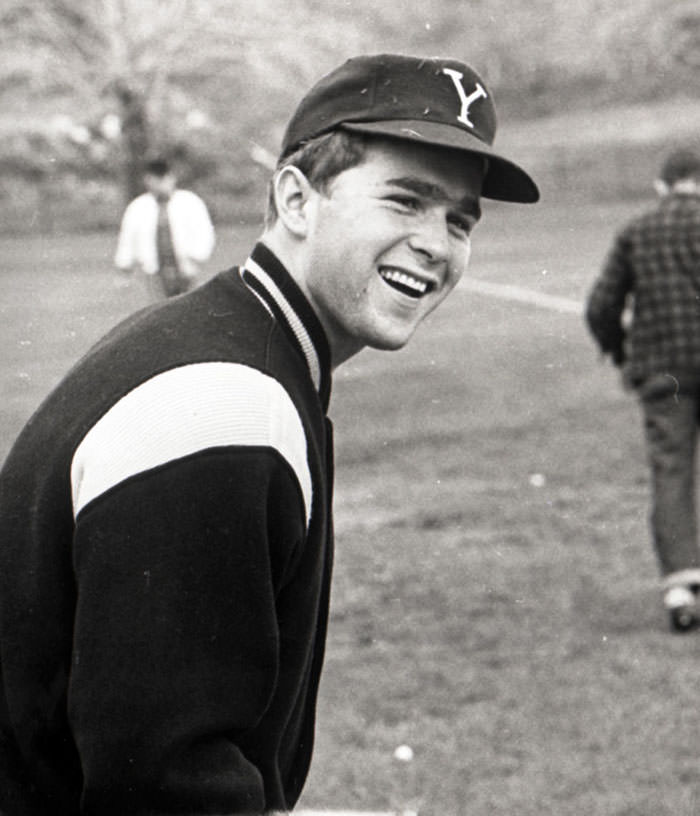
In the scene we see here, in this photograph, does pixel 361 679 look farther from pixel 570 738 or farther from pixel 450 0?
pixel 450 0

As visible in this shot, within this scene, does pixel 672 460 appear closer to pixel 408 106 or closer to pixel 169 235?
pixel 408 106

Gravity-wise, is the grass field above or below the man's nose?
below

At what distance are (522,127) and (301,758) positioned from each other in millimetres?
40062

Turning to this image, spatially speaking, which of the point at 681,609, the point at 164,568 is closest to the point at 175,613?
the point at 164,568

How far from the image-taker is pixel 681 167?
268 inches

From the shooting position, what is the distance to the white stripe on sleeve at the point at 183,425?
174 cm

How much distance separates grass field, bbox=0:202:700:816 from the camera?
16.0ft

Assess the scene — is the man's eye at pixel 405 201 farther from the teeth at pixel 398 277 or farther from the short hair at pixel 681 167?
the short hair at pixel 681 167

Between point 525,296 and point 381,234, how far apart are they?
18275mm

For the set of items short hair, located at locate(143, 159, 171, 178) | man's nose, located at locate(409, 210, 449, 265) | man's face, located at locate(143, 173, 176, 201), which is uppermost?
man's nose, located at locate(409, 210, 449, 265)

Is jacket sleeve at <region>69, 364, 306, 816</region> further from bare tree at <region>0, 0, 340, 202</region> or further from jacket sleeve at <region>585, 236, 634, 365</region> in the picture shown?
bare tree at <region>0, 0, 340, 202</region>

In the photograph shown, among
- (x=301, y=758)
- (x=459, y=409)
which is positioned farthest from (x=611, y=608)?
(x=459, y=409)

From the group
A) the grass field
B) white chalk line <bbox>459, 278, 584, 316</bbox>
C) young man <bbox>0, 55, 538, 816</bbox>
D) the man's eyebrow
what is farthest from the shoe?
white chalk line <bbox>459, 278, 584, 316</bbox>

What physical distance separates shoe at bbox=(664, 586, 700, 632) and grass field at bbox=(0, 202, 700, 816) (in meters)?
0.08
